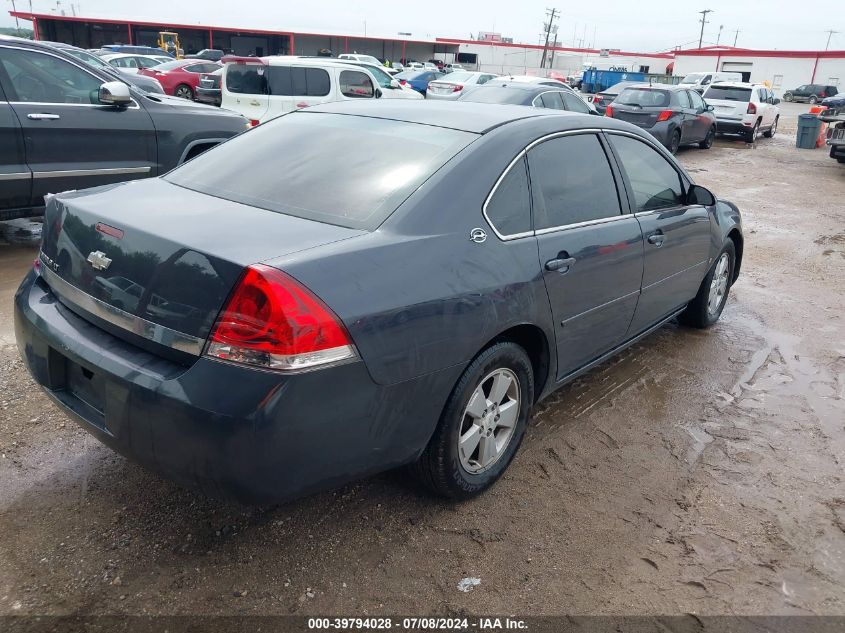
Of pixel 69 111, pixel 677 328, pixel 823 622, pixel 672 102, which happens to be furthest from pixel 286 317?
pixel 672 102

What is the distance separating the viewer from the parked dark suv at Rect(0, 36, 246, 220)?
5.68 meters

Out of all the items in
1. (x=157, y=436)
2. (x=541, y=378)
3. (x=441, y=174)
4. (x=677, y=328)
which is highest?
(x=441, y=174)

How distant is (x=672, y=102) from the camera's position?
15.4 metres

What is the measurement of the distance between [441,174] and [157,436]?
1447 millimetres

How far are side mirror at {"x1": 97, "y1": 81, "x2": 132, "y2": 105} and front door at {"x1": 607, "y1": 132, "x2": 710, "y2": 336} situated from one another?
4.44 metres

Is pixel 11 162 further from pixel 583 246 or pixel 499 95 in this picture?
pixel 499 95

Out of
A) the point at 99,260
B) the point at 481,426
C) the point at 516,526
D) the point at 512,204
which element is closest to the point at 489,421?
the point at 481,426

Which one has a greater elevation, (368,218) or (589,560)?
(368,218)

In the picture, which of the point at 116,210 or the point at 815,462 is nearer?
the point at 116,210

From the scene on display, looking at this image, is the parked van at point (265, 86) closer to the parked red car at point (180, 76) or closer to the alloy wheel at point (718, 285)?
the alloy wheel at point (718, 285)

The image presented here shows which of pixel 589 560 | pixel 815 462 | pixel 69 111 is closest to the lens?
pixel 589 560

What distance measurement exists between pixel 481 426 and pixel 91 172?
4.77m

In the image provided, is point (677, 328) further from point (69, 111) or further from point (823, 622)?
point (69, 111)

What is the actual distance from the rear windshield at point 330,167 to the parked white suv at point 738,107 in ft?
59.5
